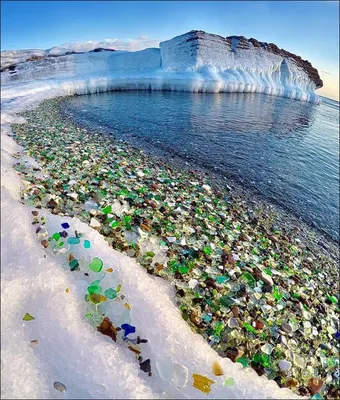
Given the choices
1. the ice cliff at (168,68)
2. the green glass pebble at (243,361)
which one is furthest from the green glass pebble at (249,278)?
the ice cliff at (168,68)

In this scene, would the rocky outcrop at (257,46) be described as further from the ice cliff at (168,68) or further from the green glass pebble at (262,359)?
the green glass pebble at (262,359)

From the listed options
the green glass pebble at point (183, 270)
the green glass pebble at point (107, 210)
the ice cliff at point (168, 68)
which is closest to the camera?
the green glass pebble at point (183, 270)

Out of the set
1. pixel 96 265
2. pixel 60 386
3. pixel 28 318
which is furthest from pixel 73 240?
pixel 60 386

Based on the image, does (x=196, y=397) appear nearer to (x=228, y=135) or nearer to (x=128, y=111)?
(x=228, y=135)

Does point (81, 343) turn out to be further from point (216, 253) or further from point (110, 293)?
point (216, 253)

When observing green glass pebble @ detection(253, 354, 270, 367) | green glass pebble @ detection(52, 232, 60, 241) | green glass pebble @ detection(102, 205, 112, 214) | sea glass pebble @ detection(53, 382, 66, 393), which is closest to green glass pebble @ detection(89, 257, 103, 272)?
green glass pebble @ detection(52, 232, 60, 241)

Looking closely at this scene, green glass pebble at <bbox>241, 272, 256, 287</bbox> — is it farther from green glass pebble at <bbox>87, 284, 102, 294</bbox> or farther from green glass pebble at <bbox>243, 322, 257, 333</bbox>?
green glass pebble at <bbox>87, 284, 102, 294</bbox>

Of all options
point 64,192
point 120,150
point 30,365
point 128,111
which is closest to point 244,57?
point 128,111
